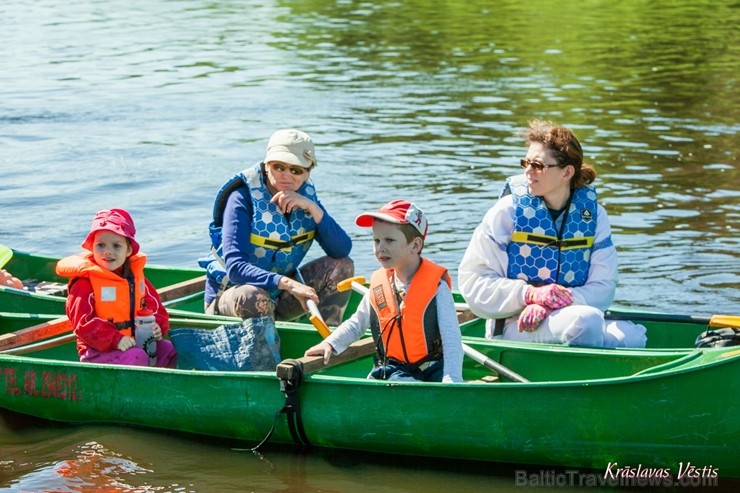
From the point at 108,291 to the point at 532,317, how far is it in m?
2.08

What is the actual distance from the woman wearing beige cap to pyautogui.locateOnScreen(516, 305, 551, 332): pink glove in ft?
3.45

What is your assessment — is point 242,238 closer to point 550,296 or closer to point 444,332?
point 444,332

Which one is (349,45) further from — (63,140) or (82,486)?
(82,486)

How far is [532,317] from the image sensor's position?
21.1 ft

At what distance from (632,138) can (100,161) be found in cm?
568

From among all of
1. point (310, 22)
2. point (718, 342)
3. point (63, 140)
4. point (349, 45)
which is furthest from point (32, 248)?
point (310, 22)

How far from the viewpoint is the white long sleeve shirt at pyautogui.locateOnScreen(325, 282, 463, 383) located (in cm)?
589

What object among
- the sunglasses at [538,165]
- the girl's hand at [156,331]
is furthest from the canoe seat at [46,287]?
the sunglasses at [538,165]

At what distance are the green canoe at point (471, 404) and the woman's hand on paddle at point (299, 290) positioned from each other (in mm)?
235

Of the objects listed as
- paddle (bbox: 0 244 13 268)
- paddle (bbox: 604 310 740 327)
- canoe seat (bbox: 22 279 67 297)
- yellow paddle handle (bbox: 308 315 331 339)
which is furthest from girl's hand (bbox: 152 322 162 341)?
paddle (bbox: 604 310 740 327)

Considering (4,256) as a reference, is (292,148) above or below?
above

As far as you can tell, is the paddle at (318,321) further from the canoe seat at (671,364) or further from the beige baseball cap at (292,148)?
the canoe seat at (671,364)

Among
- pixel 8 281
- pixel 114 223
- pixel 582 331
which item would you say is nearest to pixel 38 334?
pixel 114 223

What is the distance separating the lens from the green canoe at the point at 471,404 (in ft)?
18.2
